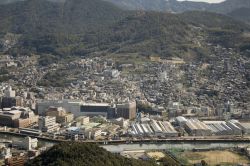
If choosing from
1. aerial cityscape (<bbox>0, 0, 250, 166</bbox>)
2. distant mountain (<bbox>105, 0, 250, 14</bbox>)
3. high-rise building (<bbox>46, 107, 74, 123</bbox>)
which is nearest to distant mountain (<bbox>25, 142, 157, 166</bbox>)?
aerial cityscape (<bbox>0, 0, 250, 166</bbox>)

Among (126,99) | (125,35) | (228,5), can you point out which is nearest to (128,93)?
(126,99)

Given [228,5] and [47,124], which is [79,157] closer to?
[47,124]

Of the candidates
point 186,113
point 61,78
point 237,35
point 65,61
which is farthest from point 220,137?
point 237,35

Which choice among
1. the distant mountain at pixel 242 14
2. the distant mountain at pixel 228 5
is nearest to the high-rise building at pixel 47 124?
the distant mountain at pixel 242 14

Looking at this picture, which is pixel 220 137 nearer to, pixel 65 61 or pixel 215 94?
pixel 215 94

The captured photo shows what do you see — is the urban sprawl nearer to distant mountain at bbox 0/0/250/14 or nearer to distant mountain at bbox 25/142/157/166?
distant mountain at bbox 25/142/157/166

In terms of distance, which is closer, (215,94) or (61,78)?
(215,94)
